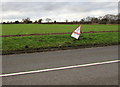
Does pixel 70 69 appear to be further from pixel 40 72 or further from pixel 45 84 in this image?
pixel 45 84

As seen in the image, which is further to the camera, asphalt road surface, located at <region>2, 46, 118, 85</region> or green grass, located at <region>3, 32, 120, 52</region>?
green grass, located at <region>3, 32, 120, 52</region>

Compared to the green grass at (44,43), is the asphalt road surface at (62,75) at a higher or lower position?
lower

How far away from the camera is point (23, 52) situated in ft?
26.5

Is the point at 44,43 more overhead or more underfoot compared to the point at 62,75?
more overhead

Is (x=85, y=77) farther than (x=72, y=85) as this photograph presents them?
Yes

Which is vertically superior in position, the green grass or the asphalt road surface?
the green grass

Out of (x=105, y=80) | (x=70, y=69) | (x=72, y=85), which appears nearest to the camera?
(x=72, y=85)

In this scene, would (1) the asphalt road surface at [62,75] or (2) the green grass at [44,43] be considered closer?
(1) the asphalt road surface at [62,75]

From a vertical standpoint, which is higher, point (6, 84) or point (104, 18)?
point (104, 18)

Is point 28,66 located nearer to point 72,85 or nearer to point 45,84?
point 45,84

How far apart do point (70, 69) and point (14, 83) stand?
2170 millimetres

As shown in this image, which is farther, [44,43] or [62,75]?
[44,43]

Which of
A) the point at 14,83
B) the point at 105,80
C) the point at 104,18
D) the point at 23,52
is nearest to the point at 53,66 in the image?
the point at 14,83

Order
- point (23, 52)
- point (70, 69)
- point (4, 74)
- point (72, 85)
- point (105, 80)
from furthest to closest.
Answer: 1. point (23, 52)
2. point (70, 69)
3. point (4, 74)
4. point (105, 80)
5. point (72, 85)
